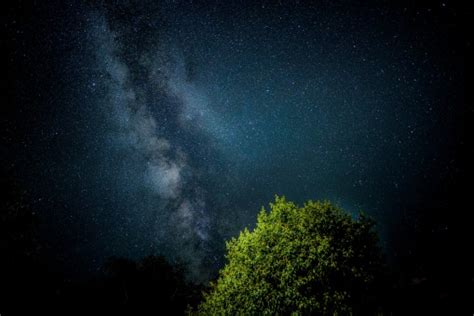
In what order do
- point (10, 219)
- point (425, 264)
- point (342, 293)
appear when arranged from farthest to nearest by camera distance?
point (425, 264)
point (10, 219)
point (342, 293)

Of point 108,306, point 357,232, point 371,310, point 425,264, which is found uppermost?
point 425,264

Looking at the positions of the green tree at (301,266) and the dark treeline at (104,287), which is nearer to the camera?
the green tree at (301,266)

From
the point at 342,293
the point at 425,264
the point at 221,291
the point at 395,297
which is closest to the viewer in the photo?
the point at 342,293

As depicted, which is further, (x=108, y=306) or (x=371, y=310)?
(x=108, y=306)

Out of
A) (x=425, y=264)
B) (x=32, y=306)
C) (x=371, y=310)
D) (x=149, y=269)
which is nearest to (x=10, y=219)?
(x=32, y=306)

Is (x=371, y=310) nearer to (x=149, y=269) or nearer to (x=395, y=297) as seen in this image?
(x=395, y=297)

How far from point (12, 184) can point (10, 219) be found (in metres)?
2.12

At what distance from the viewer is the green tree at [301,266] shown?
899cm

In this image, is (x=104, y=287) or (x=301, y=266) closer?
(x=301, y=266)

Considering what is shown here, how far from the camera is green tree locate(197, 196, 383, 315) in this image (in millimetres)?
8992

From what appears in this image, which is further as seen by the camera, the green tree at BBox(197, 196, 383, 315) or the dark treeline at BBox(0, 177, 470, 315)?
the dark treeline at BBox(0, 177, 470, 315)

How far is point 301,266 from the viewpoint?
9.45 m

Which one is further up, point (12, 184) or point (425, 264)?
point (425, 264)

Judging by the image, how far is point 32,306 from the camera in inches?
605
